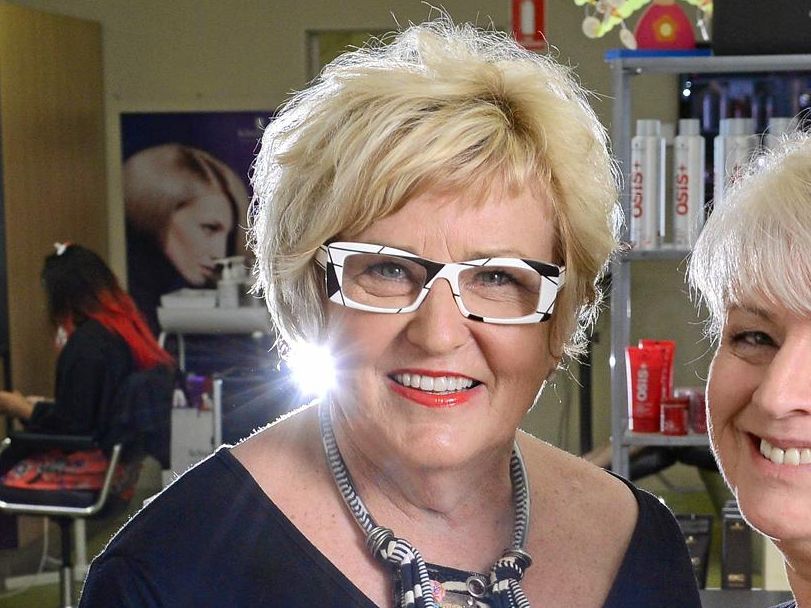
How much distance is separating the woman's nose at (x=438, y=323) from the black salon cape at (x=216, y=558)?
0.96 ft

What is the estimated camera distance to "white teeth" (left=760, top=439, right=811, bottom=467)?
4.14ft

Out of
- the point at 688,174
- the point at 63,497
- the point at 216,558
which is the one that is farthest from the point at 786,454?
the point at 63,497

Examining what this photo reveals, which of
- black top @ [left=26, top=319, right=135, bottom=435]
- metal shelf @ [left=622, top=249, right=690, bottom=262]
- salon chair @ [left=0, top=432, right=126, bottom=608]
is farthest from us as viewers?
black top @ [left=26, top=319, right=135, bottom=435]

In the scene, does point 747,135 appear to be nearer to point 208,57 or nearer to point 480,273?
point 480,273

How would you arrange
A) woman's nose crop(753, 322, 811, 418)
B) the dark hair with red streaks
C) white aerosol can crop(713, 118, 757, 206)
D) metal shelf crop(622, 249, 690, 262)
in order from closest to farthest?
woman's nose crop(753, 322, 811, 418) < white aerosol can crop(713, 118, 757, 206) < metal shelf crop(622, 249, 690, 262) < the dark hair with red streaks

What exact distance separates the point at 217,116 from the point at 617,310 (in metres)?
3.82

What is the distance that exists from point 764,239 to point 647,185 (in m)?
2.14

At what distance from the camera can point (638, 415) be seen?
3.48 meters

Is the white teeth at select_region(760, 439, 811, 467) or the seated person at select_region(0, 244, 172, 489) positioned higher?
the white teeth at select_region(760, 439, 811, 467)

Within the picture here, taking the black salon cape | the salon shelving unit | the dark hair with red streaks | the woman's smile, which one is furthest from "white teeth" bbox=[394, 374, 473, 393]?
the dark hair with red streaks

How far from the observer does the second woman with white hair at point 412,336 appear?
4.32ft

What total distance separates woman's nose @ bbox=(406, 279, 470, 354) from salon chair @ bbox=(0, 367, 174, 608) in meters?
3.53

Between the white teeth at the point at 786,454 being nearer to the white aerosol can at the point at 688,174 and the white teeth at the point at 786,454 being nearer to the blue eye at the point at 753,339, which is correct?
the blue eye at the point at 753,339

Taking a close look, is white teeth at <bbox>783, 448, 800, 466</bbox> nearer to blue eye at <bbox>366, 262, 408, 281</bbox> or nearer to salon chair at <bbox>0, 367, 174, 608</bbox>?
blue eye at <bbox>366, 262, 408, 281</bbox>
